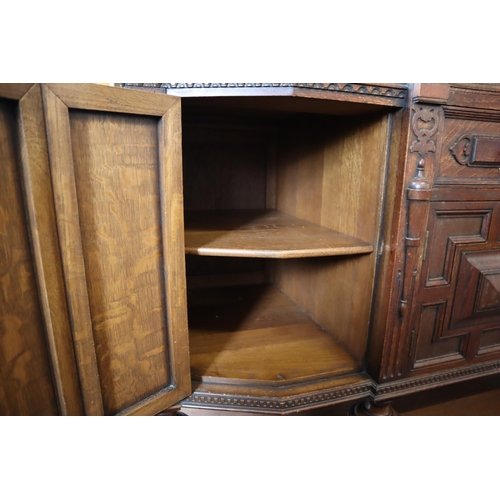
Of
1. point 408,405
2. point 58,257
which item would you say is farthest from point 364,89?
point 408,405

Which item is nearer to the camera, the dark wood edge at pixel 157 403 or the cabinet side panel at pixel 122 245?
the cabinet side panel at pixel 122 245

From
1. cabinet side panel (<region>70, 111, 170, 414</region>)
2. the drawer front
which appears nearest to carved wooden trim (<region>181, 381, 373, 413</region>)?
cabinet side panel (<region>70, 111, 170, 414</region>)

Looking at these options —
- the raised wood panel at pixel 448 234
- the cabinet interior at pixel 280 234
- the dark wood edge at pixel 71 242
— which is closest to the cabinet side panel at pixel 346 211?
the cabinet interior at pixel 280 234

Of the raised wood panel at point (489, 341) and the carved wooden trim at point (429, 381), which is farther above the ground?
the raised wood panel at point (489, 341)

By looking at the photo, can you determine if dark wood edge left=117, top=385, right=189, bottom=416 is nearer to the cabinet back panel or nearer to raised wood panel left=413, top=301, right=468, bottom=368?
raised wood panel left=413, top=301, right=468, bottom=368

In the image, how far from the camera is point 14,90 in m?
0.43

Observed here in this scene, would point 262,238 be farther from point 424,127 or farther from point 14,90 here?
point 14,90

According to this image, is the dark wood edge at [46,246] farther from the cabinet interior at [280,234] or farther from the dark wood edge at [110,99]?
the cabinet interior at [280,234]

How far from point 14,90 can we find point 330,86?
0.48 meters

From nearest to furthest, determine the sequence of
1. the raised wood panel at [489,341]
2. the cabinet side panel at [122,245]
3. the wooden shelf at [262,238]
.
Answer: the cabinet side panel at [122,245]
the wooden shelf at [262,238]
the raised wood panel at [489,341]

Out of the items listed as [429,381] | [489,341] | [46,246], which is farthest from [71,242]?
[489,341]

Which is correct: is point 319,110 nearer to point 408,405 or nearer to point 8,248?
point 8,248

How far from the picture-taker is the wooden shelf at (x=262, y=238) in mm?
747

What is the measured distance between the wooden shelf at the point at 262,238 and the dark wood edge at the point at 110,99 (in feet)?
0.92
